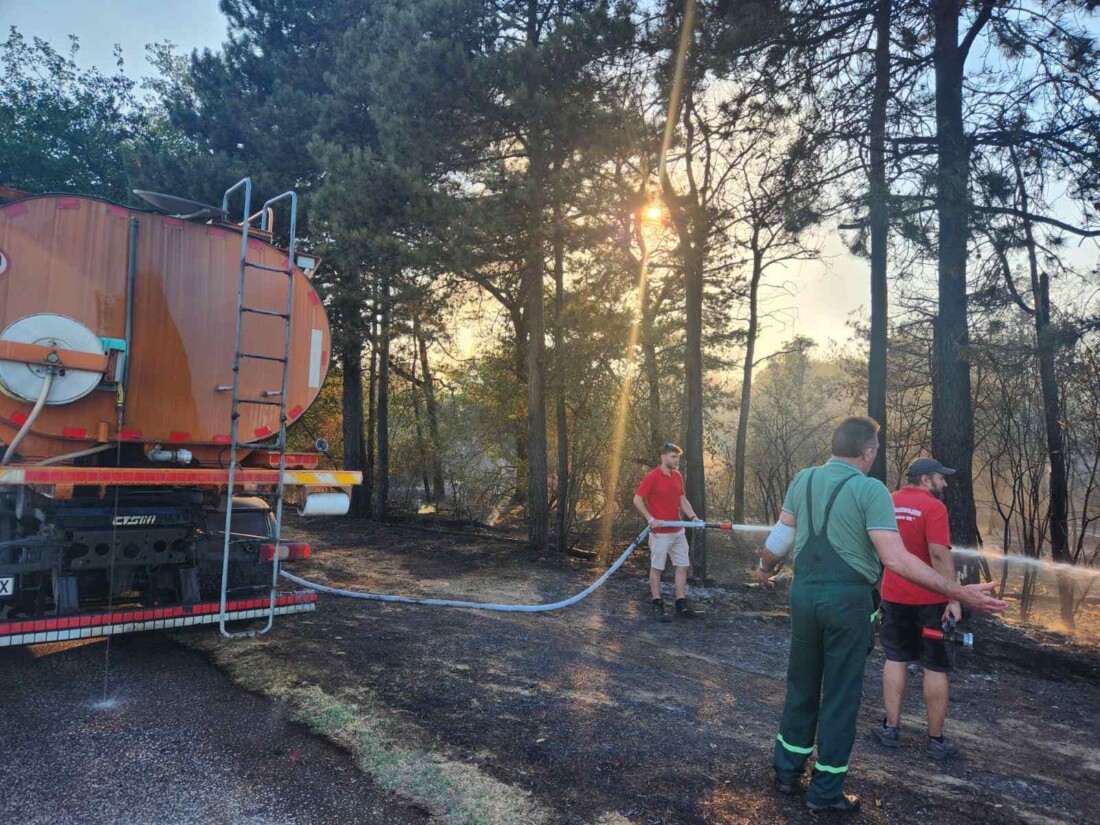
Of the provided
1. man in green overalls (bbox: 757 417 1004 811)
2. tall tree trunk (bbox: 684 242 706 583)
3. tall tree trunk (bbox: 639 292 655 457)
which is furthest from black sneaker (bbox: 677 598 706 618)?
tall tree trunk (bbox: 639 292 655 457)

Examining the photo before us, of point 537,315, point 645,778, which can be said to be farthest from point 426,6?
point 645,778

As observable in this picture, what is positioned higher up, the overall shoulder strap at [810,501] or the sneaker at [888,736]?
the overall shoulder strap at [810,501]

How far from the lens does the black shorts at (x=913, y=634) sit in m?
4.32

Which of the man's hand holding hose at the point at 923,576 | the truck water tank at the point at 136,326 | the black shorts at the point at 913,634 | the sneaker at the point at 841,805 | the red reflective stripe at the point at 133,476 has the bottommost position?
the sneaker at the point at 841,805

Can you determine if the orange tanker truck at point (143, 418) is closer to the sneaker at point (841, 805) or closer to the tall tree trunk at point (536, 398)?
the sneaker at point (841, 805)

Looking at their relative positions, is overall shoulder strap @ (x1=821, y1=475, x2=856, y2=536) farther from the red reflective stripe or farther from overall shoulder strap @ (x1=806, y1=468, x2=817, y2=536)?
the red reflective stripe

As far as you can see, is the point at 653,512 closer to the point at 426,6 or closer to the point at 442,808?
the point at 442,808

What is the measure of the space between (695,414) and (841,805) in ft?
25.1

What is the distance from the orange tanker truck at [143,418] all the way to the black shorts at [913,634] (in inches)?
174

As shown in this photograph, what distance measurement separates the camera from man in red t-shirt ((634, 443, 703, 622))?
808 cm

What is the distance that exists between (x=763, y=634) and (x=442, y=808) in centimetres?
531

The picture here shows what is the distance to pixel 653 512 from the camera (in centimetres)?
809

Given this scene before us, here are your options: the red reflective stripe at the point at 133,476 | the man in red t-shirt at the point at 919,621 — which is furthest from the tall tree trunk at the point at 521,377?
the man in red t-shirt at the point at 919,621

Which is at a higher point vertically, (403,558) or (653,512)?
(653,512)
